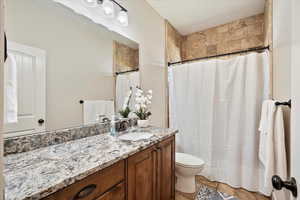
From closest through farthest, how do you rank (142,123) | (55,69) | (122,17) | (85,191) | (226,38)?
(85,191) → (55,69) → (122,17) → (142,123) → (226,38)

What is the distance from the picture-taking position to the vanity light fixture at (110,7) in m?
1.41

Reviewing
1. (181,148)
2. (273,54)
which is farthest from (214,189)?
(273,54)

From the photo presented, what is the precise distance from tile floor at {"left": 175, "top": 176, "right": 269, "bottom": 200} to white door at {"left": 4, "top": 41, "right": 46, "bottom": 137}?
1716mm

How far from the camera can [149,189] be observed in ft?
3.93

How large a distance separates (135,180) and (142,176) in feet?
0.28

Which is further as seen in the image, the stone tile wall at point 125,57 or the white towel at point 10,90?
the stone tile wall at point 125,57

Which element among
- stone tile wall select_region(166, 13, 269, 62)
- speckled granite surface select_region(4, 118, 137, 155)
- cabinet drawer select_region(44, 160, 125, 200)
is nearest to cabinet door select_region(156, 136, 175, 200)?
cabinet drawer select_region(44, 160, 125, 200)

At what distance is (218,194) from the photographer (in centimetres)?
184

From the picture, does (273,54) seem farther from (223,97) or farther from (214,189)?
(214,189)

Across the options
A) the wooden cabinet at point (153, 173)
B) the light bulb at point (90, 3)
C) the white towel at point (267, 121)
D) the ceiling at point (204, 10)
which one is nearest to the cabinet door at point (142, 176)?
the wooden cabinet at point (153, 173)

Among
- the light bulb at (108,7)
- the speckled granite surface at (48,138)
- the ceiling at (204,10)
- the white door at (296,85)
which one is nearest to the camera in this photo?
the white door at (296,85)

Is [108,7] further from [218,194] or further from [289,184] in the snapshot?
[218,194]

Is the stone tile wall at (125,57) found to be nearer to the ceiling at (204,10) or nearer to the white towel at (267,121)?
the ceiling at (204,10)

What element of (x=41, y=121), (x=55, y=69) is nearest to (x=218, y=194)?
(x=41, y=121)
